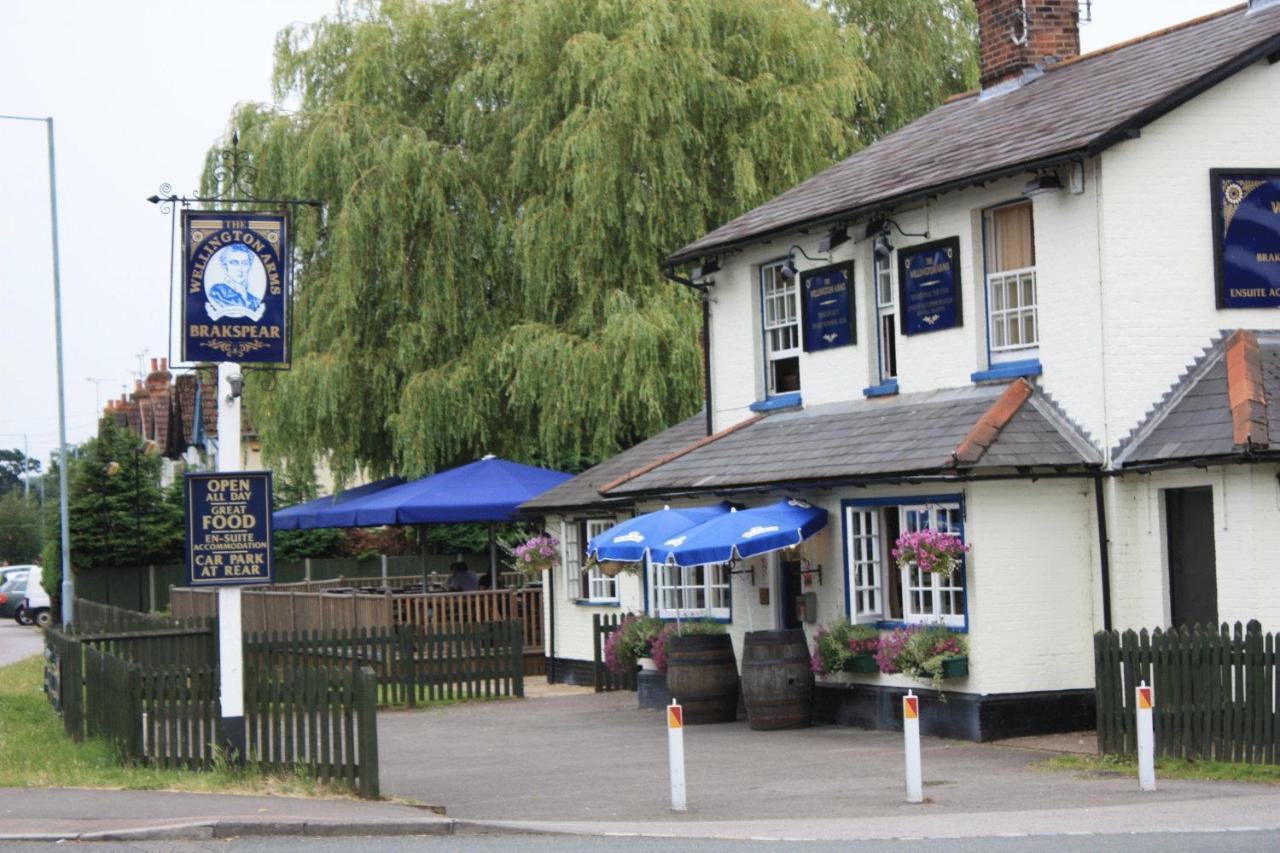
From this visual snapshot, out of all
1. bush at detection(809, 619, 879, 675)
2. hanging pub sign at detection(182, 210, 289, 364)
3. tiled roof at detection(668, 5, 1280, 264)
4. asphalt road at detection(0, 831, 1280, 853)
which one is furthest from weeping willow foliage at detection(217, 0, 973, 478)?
asphalt road at detection(0, 831, 1280, 853)

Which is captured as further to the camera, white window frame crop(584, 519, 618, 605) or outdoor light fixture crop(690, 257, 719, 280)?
white window frame crop(584, 519, 618, 605)

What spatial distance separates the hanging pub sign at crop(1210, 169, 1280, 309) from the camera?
59.9 ft

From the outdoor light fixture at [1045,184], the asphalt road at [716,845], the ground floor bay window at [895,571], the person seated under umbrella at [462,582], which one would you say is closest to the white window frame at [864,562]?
the ground floor bay window at [895,571]

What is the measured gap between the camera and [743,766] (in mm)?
16625

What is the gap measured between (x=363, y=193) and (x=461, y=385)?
3.83m

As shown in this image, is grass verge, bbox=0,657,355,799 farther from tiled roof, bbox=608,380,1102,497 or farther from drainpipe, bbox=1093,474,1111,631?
drainpipe, bbox=1093,474,1111,631

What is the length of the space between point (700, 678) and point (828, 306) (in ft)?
15.7

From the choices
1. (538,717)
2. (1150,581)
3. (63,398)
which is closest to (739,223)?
(538,717)

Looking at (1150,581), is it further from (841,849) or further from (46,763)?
(46,763)

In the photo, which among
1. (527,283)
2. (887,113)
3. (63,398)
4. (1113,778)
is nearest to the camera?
(1113,778)

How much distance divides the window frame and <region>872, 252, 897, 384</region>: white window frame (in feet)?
5.65

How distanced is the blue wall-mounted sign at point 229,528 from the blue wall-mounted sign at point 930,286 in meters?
8.29

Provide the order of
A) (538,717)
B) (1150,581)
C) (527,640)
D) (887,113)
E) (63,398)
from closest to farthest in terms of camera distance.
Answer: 1. (1150,581)
2. (538,717)
3. (527,640)
4. (887,113)
5. (63,398)

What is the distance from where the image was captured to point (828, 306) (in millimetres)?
22219
